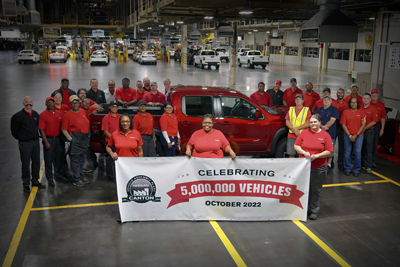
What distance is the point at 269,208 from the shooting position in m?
5.70

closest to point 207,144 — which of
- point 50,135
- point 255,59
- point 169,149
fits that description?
point 169,149

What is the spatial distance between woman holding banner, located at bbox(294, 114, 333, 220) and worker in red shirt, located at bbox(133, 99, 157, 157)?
2.81 m

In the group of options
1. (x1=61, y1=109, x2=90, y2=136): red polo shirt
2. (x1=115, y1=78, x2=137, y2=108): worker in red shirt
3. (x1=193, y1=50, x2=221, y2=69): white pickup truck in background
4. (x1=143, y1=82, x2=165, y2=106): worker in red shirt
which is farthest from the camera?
A: (x1=193, y1=50, x2=221, y2=69): white pickup truck in background

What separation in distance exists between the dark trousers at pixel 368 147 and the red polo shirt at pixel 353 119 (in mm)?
449

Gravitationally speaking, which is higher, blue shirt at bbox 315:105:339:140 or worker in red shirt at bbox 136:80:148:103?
worker in red shirt at bbox 136:80:148:103

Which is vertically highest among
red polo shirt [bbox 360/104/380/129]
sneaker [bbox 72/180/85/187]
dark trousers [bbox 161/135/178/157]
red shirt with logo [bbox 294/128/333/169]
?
red polo shirt [bbox 360/104/380/129]

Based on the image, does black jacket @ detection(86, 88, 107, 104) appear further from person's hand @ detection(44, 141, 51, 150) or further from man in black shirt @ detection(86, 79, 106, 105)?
person's hand @ detection(44, 141, 51, 150)

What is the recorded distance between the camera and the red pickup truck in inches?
303

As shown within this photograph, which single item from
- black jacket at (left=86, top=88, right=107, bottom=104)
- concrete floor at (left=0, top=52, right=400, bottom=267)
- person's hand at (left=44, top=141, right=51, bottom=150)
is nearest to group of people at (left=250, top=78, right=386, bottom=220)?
concrete floor at (left=0, top=52, right=400, bottom=267)

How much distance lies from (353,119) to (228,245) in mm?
4365

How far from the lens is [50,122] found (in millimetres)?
6844

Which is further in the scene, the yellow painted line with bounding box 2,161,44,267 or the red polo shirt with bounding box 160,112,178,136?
the red polo shirt with bounding box 160,112,178,136

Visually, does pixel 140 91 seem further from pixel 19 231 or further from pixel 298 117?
pixel 19 231

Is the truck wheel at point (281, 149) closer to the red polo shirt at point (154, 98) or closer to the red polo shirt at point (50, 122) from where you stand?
the red polo shirt at point (154, 98)
